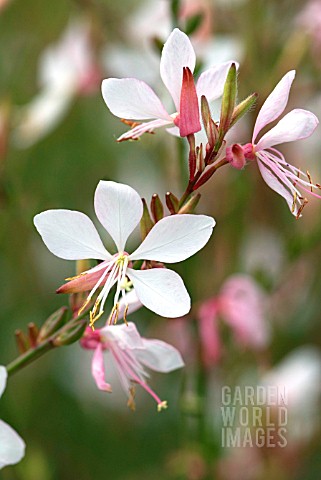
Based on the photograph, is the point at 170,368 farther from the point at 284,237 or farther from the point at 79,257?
the point at 284,237

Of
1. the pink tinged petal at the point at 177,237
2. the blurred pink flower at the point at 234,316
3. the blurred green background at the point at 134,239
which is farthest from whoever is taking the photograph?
the blurred green background at the point at 134,239

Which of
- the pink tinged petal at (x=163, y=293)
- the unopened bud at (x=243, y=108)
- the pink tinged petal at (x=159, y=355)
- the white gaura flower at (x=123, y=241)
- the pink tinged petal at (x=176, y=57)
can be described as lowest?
the pink tinged petal at (x=159, y=355)

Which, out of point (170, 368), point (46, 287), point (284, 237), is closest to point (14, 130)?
point (46, 287)

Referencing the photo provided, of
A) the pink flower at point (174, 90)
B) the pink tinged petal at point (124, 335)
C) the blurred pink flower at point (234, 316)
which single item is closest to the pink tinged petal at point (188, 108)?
the pink flower at point (174, 90)

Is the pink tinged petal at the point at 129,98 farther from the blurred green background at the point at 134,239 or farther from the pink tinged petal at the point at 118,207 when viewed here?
the blurred green background at the point at 134,239

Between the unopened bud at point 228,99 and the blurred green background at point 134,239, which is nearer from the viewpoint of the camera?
the unopened bud at point 228,99

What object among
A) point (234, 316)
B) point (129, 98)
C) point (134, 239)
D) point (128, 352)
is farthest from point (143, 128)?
point (134, 239)

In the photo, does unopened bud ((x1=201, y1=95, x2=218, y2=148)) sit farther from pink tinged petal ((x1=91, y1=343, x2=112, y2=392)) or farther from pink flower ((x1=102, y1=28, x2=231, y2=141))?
pink tinged petal ((x1=91, y1=343, x2=112, y2=392))
